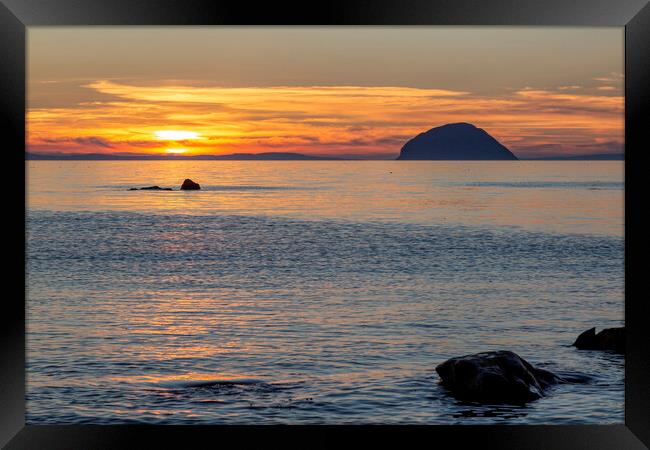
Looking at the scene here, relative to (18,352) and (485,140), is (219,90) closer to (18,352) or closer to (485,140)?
(485,140)

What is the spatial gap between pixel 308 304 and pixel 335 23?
58.0 feet

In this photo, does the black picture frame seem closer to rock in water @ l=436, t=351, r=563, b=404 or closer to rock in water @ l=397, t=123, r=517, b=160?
rock in water @ l=436, t=351, r=563, b=404

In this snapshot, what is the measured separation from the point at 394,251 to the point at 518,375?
2613cm

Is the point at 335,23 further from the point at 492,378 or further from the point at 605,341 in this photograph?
the point at 605,341

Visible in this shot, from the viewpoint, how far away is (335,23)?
5.37 metres

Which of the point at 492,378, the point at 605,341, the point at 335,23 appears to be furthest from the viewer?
the point at 605,341

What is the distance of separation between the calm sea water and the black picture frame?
4.41 metres

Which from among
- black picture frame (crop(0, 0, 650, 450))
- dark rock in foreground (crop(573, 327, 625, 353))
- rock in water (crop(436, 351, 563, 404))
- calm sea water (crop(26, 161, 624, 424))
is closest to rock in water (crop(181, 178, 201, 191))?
calm sea water (crop(26, 161, 624, 424))

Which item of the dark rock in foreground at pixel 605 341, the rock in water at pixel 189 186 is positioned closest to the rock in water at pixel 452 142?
the rock in water at pixel 189 186

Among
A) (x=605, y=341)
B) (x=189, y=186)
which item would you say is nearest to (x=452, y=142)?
(x=189, y=186)

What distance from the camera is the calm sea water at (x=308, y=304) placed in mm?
11445

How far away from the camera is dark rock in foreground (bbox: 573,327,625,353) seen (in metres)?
13.6

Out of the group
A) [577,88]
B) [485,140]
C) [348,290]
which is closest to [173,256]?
[348,290]

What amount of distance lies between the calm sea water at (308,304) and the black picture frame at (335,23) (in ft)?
14.5
